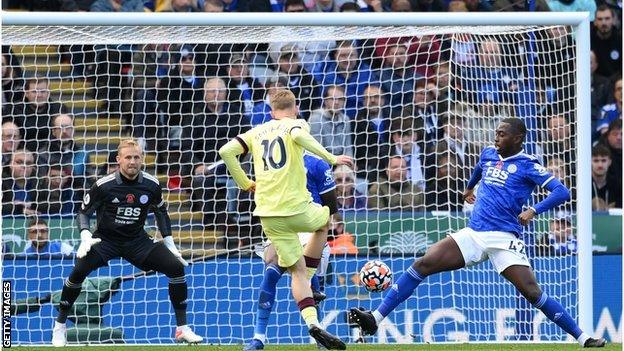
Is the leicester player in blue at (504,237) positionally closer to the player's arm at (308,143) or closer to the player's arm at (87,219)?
the player's arm at (308,143)

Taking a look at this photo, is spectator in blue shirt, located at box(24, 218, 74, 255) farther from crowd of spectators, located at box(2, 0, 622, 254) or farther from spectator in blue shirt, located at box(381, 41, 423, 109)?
spectator in blue shirt, located at box(381, 41, 423, 109)

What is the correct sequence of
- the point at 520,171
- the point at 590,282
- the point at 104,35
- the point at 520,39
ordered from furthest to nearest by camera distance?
the point at 520,39
the point at 104,35
the point at 590,282
the point at 520,171

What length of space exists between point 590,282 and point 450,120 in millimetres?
2560

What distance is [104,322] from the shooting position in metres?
11.6

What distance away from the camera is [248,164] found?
40.5 feet

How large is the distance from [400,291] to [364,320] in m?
0.36

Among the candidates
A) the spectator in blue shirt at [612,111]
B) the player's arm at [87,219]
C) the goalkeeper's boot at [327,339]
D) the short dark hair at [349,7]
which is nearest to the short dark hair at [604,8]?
the spectator in blue shirt at [612,111]

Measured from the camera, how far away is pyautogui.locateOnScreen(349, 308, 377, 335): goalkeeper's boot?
9523 mm

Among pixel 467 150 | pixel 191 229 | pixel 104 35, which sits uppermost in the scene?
pixel 104 35

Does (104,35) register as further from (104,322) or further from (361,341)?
(361,341)

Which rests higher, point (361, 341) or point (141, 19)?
point (141, 19)

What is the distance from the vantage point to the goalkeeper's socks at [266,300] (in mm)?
9188

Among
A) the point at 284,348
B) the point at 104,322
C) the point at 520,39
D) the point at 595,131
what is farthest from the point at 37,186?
the point at 595,131

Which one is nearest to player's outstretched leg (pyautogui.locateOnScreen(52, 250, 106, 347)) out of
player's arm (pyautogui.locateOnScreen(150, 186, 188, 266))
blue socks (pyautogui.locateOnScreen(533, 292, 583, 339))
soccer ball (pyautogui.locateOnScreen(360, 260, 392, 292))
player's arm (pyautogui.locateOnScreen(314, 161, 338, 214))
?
player's arm (pyautogui.locateOnScreen(150, 186, 188, 266))
